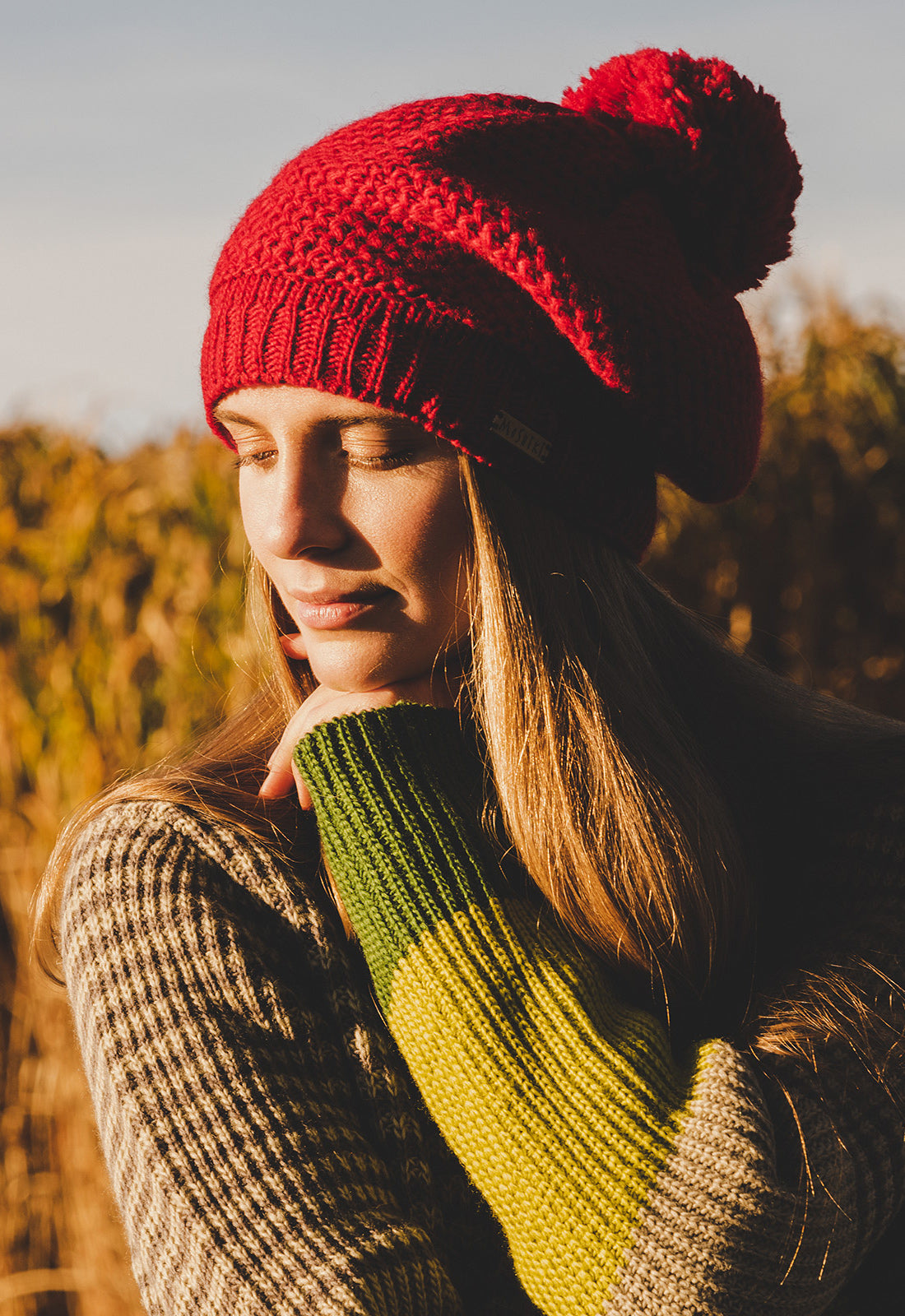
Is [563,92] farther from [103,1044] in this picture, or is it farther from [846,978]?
[103,1044]

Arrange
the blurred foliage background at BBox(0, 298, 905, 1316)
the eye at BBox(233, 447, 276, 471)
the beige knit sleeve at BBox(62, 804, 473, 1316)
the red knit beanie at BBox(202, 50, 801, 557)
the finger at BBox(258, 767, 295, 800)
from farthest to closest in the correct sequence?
the blurred foliage background at BBox(0, 298, 905, 1316)
the finger at BBox(258, 767, 295, 800)
the eye at BBox(233, 447, 276, 471)
the red knit beanie at BBox(202, 50, 801, 557)
the beige knit sleeve at BBox(62, 804, 473, 1316)

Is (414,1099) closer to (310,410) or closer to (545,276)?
(310,410)

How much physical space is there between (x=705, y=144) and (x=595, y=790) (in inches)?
41.5

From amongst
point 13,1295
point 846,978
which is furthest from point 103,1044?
point 13,1295

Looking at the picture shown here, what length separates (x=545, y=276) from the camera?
4.92ft

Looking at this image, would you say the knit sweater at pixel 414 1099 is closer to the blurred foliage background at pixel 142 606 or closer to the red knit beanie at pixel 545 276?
the red knit beanie at pixel 545 276

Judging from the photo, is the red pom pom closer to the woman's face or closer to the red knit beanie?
the red knit beanie

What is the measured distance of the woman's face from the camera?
60.5 inches

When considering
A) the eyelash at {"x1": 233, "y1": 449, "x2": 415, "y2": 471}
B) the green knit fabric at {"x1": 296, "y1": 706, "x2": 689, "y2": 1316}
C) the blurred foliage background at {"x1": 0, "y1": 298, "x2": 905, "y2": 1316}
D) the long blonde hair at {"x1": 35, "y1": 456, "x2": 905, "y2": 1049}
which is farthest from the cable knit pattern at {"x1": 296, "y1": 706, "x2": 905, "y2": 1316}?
the blurred foliage background at {"x1": 0, "y1": 298, "x2": 905, "y2": 1316}

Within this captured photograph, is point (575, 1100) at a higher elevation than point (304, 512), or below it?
below

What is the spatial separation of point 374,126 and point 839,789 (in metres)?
1.35

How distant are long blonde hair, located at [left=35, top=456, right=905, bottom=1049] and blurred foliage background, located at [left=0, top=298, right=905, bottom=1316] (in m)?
1.60

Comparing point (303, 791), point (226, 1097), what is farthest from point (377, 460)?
point (226, 1097)

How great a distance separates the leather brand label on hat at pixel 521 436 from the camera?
5.13 ft
